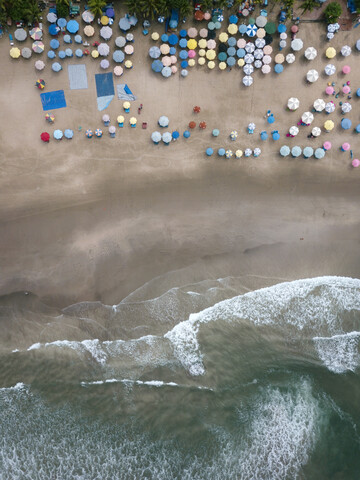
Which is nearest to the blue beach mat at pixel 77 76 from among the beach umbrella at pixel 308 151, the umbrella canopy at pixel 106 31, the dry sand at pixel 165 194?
the dry sand at pixel 165 194

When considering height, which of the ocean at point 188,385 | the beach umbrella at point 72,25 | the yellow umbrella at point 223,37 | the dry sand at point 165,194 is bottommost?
the ocean at point 188,385

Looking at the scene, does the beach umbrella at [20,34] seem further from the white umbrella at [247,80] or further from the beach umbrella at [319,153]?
the beach umbrella at [319,153]

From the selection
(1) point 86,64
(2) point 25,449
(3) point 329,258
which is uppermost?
(1) point 86,64

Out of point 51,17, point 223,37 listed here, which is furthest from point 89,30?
point 223,37

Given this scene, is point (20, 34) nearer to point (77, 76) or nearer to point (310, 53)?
point (77, 76)

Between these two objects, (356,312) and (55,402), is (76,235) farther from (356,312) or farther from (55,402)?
(356,312)

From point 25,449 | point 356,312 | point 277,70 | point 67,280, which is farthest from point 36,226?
point 356,312
